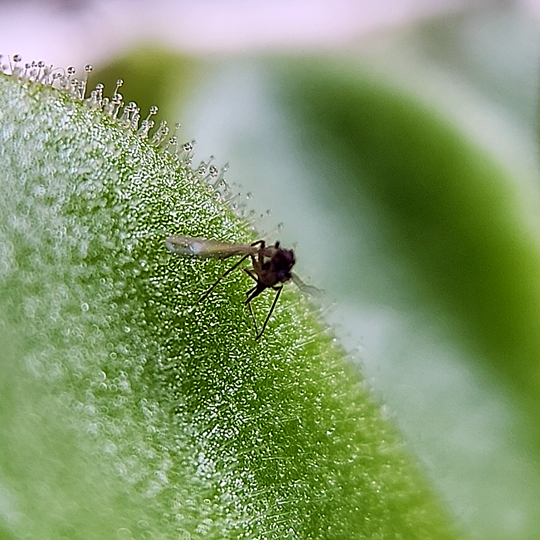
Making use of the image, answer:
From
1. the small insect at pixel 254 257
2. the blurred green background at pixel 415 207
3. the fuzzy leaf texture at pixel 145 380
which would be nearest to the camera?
the fuzzy leaf texture at pixel 145 380

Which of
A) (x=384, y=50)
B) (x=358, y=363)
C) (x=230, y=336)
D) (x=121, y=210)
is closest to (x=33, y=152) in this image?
(x=121, y=210)

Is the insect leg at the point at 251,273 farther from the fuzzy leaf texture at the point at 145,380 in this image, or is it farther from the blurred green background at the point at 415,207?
the blurred green background at the point at 415,207

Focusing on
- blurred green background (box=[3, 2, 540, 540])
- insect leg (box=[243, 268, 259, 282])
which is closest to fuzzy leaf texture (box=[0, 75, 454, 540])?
insect leg (box=[243, 268, 259, 282])

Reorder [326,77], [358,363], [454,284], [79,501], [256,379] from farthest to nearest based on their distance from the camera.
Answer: [326,77], [454,284], [358,363], [256,379], [79,501]

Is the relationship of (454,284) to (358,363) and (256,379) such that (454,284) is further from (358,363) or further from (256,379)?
(256,379)

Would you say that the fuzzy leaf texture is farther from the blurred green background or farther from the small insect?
the blurred green background

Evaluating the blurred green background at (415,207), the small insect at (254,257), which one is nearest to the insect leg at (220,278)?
the small insect at (254,257)

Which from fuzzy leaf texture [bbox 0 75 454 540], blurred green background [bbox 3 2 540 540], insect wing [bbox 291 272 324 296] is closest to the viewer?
fuzzy leaf texture [bbox 0 75 454 540]
